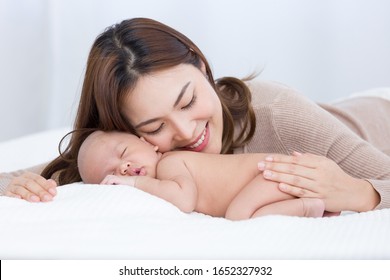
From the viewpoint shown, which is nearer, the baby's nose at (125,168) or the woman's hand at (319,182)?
the woman's hand at (319,182)

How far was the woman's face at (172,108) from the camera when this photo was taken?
1795 mm

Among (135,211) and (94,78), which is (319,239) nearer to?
(135,211)

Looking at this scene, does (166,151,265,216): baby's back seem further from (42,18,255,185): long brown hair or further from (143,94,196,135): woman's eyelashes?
(42,18,255,185): long brown hair

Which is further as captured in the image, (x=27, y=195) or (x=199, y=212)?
(x=199, y=212)

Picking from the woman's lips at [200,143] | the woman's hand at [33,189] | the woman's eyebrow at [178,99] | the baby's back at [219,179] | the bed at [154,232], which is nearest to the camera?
the bed at [154,232]

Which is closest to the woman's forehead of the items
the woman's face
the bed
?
the woman's face

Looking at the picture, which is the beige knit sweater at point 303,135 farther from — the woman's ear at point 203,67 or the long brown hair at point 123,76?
the woman's ear at point 203,67

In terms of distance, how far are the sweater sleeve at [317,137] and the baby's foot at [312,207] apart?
0.38m

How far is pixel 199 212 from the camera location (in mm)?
1716

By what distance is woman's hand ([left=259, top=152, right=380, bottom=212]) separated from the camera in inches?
63.9

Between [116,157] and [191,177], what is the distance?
0.66 feet

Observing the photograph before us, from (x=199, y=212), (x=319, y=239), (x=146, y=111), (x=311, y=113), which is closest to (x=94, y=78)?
(x=146, y=111)

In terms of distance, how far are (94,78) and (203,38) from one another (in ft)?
7.66

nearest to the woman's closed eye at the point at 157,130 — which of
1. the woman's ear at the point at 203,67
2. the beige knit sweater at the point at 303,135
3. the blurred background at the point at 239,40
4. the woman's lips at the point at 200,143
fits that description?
the woman's lips at the point at 200,143
